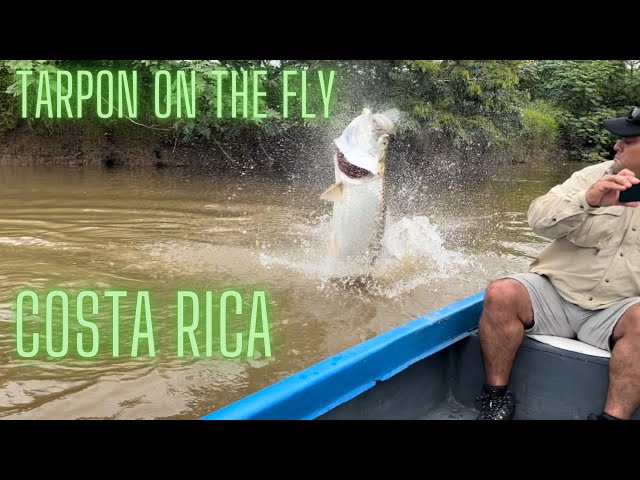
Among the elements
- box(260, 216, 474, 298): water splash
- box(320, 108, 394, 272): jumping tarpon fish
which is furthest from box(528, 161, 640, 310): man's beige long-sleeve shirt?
box(260, 216, 474, 298): water splash

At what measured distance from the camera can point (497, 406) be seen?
283cm

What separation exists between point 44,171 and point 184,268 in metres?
9.71

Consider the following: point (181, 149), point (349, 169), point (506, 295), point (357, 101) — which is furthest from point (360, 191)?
point (181, 149)

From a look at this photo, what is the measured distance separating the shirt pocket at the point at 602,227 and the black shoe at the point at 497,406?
0.83 m

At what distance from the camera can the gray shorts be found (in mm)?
2848

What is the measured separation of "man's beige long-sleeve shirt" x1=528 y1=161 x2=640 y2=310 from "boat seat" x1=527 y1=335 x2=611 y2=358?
18 cm

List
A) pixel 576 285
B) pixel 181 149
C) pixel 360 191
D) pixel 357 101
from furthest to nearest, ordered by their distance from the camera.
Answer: pixel 181 149 → pixel 357 101 → pixel 360 191 → pixel 576 285

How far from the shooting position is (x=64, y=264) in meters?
6.11

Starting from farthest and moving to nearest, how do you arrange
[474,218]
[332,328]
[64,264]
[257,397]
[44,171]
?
[44,171] < [474,218] < [64,264] < [332,328] < [257,397]

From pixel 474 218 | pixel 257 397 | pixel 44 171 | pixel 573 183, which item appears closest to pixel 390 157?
pixel 474 218

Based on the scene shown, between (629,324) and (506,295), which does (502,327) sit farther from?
(629,324)

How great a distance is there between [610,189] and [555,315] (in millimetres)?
687

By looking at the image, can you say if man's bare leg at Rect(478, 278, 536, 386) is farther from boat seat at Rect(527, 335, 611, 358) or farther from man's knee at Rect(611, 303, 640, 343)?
man's knee at Rect(611, 303, 640, 343)

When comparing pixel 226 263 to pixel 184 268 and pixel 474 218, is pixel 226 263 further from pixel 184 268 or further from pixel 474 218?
pixel 474 218
